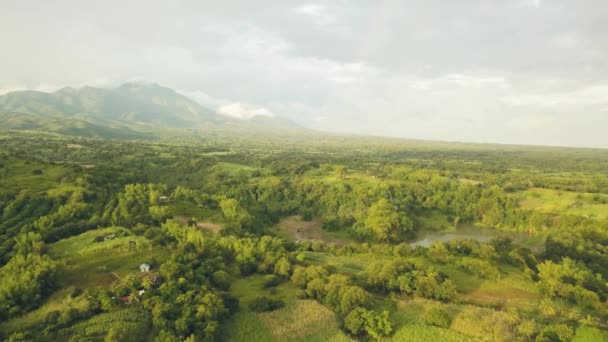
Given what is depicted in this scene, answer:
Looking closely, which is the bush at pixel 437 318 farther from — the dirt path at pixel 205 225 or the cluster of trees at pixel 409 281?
the dirt path at pixel 205 225

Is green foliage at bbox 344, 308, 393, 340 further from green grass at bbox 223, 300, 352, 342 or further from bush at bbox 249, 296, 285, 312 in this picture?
bush at bbox 249, 296, 285, 312

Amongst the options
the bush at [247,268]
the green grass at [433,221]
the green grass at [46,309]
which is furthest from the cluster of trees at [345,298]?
the green grass at [433,221]

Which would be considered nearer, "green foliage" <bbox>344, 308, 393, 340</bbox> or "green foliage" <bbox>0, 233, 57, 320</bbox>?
"green foliage" <bbox>344, 308, 393, 340</bbox>

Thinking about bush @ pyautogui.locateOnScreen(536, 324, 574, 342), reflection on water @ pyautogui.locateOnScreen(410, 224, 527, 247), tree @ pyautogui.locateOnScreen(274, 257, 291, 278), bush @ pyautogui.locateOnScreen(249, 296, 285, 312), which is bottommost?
reflection on water @ pyautogui.locateOnScreen(410, 224, 527, 247)

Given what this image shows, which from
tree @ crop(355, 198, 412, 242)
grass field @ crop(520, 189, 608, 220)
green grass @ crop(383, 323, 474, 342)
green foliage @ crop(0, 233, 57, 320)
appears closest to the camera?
green grass @ crop(383, 323, 474, 342)

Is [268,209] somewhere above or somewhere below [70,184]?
below

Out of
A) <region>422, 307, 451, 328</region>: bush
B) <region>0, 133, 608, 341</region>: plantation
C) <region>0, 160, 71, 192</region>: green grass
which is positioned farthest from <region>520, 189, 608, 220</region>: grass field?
<region>0, 160, 71, 192</region>: green grass

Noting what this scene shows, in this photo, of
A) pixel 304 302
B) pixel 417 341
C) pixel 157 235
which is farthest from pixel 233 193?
pixel 417 341

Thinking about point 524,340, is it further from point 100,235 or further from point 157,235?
point 100,235
